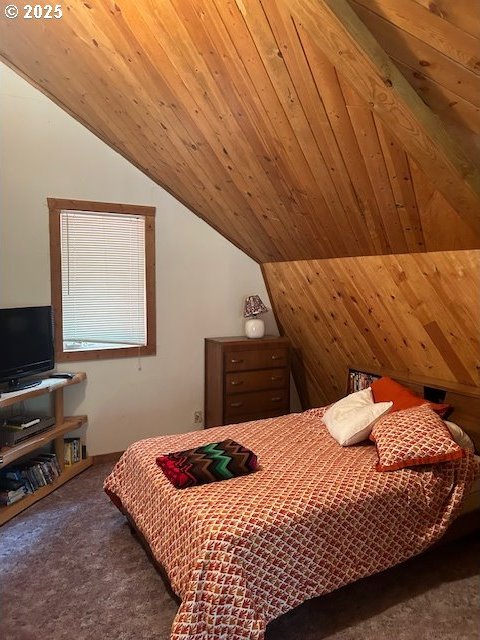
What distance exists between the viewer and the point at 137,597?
224 centimetres

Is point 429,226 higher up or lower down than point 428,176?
lower down

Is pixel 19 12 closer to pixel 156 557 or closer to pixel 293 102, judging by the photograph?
pixel 293 102

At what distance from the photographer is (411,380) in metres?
3.15

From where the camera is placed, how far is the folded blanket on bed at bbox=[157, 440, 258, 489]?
220cm

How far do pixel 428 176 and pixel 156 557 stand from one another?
2117 millimetres

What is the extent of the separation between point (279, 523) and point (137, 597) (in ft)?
2.95

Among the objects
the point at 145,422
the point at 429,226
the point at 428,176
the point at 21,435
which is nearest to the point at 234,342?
the point at 145,422

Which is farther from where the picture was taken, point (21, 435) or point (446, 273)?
point (21, 435)

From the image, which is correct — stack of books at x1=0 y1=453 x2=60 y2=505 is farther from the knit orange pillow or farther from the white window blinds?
the knit orange pillow

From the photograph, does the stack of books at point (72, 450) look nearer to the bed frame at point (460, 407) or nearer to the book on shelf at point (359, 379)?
the book on shelf at point (359, 379)

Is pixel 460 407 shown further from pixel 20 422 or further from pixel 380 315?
pixel 20 422

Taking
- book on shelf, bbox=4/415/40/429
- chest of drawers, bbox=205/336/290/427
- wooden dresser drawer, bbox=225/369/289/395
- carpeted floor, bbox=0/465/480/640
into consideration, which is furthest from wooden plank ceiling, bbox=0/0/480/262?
book on shelf, bbox=4/415/40/429

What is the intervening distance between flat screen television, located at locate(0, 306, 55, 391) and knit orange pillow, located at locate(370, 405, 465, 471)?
2376 millimetres

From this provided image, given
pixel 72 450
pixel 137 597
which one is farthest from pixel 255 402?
pixel 137 597
